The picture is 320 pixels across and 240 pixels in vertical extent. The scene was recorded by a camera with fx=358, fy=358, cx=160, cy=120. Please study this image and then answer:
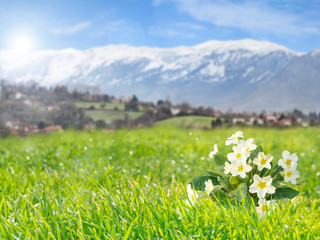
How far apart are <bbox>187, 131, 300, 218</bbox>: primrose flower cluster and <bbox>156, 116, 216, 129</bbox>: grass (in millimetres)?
7330

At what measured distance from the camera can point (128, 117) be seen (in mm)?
10695

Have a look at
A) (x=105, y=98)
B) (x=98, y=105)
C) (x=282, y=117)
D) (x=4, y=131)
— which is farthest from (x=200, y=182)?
(x=282, y=117)

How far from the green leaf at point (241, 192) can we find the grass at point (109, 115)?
8.09 meters

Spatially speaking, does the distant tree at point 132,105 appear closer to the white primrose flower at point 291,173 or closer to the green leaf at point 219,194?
the green leaf at point 219,194

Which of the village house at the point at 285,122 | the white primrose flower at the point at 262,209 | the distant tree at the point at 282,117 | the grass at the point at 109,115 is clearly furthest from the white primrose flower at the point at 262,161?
the distant tree at the point at 282,117

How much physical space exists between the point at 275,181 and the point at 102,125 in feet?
26.3

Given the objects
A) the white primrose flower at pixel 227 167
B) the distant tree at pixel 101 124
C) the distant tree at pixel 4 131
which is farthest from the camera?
the distant tree at pixel 101 124

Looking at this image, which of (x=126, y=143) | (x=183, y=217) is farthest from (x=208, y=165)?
(x=183, y=217)

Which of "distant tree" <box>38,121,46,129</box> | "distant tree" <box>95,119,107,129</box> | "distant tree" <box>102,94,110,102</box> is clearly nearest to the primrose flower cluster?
"distant tree" <box>95,119,107,129</box>

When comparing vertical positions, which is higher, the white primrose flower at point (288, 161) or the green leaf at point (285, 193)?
the white primrose flower at point (288, 161)

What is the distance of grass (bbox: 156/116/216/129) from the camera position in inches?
405

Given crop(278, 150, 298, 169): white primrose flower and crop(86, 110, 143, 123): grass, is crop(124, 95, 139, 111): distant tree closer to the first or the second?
crop(86, 110, 143, 123): grass

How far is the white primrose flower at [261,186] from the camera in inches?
99.8

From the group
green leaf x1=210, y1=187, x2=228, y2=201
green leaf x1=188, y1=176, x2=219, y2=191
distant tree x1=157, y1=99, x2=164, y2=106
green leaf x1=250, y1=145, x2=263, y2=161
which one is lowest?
green leaf x1=210, y1=187, x2=228, y2=201
